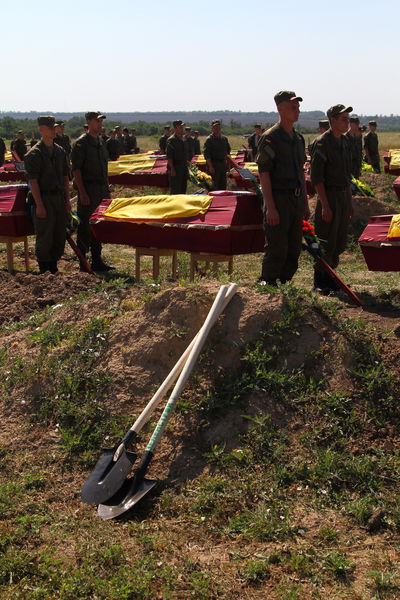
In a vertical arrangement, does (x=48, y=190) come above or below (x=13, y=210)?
above

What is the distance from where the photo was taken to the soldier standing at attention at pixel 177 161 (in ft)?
42.9

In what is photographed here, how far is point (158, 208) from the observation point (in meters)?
7.34

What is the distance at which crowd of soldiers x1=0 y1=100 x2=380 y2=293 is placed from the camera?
238 inches

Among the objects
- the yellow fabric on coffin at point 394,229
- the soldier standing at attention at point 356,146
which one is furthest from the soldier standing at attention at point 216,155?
the yellow fabric on coffin at point 394,229

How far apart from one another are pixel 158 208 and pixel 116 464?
3797mm

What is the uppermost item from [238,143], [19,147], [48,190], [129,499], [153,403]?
[48,190]

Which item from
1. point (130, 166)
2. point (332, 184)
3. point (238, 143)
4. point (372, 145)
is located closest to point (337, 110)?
point (332, 184)

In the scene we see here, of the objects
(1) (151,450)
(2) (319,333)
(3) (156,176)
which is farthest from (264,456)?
(3) (156,176)

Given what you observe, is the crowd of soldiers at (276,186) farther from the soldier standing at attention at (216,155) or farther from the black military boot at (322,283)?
the soldier standing at attention at (216,155)

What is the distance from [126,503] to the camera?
3.75m

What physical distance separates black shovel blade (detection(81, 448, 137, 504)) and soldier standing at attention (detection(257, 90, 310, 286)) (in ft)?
7.72

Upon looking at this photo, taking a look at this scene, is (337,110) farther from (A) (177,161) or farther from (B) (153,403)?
(A) (177,161)

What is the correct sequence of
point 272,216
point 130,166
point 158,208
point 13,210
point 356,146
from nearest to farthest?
point 272,216 < point 158,208 < point 13,210 < point 356,146 < point 130,166

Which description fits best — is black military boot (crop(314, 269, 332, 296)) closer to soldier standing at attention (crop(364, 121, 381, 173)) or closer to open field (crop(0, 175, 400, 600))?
open field (crop(0, 175, 400, 600))
